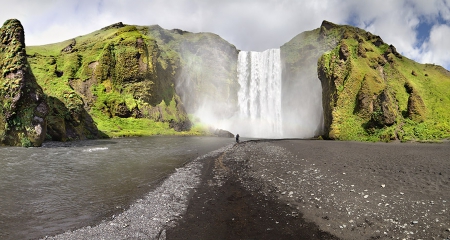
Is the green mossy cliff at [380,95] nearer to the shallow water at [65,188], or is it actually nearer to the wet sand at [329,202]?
the wet sand at [329,202]

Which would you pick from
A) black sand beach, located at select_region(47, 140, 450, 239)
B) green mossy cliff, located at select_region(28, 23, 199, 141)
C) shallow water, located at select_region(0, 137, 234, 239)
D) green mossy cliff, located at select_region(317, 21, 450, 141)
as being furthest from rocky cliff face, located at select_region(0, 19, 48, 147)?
green mossy cliff, located at select_region(317, 21, 450, 141)

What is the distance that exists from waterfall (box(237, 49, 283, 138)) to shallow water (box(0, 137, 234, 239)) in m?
60.8

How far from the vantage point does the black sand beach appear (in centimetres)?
972

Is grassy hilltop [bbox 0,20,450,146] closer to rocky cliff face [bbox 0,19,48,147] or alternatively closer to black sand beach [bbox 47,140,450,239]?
rocky cliff face [bbox 0,19,48,147]

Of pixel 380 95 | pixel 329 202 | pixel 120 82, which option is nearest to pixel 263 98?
pixel 120 82

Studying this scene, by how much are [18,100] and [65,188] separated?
27120 millimetres

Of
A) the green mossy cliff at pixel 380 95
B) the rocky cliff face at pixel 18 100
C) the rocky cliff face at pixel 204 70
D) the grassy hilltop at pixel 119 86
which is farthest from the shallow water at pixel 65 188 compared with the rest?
the rocky cliff face at pixel 204 70

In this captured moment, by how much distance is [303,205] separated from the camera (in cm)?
1231

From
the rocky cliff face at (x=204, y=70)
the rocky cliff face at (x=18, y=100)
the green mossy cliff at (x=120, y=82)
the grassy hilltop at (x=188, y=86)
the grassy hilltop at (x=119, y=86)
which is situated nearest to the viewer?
the rocky cliff face at (x=18, y=100)

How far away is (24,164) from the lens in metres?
21.8

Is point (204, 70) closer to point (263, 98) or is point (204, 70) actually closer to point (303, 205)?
point (263, 98)

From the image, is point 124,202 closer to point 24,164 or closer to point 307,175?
point 307,175

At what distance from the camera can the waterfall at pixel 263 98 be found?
84.2m

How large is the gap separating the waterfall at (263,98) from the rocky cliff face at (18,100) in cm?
5713
